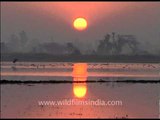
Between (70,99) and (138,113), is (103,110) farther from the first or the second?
(70,99)

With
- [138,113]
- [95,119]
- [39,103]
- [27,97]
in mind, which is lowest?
[95,119]

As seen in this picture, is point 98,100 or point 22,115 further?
point 98,100

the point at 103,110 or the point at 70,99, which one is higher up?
the point at 70,99

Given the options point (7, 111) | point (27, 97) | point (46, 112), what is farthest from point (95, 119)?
point (27, 97)

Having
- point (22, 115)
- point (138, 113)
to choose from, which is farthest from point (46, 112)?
point (138, 113)

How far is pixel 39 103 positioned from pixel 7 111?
3385mm

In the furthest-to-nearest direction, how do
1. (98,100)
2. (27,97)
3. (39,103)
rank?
(27,97) → (98,100) → (39,103)

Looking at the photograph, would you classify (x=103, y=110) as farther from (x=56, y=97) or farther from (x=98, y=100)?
(x=56, y=97)

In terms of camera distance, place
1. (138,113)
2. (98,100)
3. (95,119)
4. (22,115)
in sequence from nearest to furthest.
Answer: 1. (95,119)
2. (22,115)
3. (138,113)
4. (98,100)

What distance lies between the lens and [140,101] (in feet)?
73.2

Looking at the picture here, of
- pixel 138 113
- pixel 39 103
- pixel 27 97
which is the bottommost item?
pixel 138 113

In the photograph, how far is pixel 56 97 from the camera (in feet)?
77.4

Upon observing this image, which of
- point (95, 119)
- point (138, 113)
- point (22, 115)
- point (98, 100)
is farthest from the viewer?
point (98, 100)

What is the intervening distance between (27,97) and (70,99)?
8.58 feet
